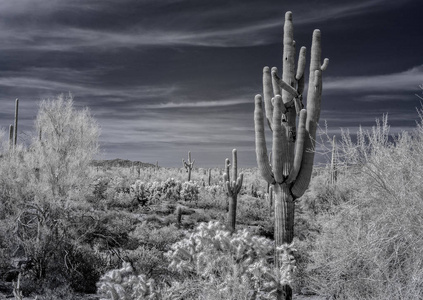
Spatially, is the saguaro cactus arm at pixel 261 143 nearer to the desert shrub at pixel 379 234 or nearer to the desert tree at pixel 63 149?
the desert shrub at pixel 379 234

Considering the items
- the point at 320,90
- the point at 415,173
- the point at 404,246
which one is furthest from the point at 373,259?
the point at 320,90

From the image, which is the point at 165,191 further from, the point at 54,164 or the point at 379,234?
the point at 379,234

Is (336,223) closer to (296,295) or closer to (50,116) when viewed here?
(296,295)

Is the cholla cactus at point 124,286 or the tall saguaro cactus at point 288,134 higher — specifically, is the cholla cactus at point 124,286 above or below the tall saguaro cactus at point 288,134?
below

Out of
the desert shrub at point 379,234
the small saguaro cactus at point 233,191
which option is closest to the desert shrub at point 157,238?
the small saguaro cactus at point 233,191

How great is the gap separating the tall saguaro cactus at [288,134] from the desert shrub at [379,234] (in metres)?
0.87

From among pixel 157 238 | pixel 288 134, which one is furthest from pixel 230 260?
pixel 157 238

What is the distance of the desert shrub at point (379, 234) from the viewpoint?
270 inches

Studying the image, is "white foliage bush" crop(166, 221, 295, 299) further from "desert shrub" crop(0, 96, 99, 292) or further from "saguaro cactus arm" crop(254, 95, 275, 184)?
"desert shrub" crop(0, 96, 99, 292)

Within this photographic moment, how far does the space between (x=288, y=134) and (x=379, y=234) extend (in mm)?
2461

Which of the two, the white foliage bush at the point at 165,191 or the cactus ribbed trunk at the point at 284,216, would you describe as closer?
the cactus ribbed trunk at the point at 284,216

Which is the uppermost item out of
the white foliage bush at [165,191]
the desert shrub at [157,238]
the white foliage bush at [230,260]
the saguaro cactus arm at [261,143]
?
the saguaro cactus arm at [261,143]

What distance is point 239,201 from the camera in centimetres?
2419

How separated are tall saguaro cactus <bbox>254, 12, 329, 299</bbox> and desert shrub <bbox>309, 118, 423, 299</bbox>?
87 centimetres
